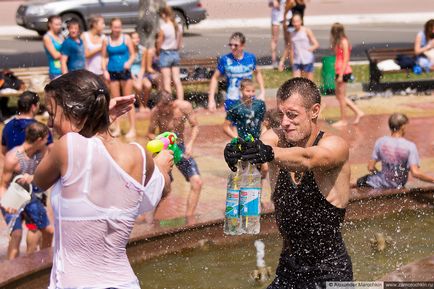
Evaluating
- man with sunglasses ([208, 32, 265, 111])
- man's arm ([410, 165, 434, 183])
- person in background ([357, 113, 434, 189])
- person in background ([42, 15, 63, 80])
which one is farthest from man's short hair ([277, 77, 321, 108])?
person in background ([42, 15, 63, 80])

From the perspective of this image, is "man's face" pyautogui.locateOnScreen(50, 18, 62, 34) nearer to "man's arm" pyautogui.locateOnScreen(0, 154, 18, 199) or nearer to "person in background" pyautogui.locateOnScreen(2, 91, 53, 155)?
"person in background" pyautogui.locateOnScreen(2, 91, 53, 155)

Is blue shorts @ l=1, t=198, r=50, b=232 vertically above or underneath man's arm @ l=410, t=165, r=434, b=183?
above

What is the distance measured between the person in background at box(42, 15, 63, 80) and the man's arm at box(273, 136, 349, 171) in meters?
9.90

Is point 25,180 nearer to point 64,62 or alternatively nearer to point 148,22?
point 64,62

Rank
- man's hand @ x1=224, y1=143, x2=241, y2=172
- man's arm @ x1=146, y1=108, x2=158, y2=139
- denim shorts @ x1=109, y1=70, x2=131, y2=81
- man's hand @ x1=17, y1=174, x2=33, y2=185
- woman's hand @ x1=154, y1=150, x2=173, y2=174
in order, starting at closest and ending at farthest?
woman's hand @ x1=154, y1=150, x2=173, y2=174 < man's hand @ x1=224, y1=143, x2=241, y2=172 < man's hand @ x1=17, y1=174, x2=33, y2=185 < man's arm @ x1=146, y1=108, x2=158, y2=139 < denim shorts @ x1=109, y1=70, x2=131, y2=81

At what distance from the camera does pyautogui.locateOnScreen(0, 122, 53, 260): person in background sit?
840cm

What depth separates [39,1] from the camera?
25828 mm

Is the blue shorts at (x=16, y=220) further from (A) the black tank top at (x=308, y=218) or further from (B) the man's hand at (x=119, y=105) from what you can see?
(B) the man's hand at (x=119, y=105)

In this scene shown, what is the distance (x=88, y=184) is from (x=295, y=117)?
155 centimetres

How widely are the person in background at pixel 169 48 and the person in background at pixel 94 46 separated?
1273mm

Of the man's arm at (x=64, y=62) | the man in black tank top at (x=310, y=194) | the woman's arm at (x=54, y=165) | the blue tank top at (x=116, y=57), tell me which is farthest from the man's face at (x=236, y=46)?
the woman's arm at (x=54, y=165)

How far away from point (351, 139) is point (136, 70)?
148 inches

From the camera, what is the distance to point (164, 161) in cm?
456

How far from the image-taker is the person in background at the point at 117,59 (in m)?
14.6
